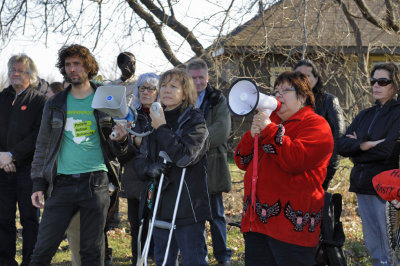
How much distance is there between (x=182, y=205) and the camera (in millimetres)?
3582

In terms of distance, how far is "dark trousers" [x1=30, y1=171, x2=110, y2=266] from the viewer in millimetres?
3957

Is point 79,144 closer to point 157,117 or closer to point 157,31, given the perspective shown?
point 157,117

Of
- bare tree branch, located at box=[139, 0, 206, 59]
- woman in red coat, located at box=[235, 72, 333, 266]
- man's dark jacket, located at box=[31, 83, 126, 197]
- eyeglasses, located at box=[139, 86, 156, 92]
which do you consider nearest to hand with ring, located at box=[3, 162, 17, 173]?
man's dark jacket, located at box=[31, 83, 126, 197]

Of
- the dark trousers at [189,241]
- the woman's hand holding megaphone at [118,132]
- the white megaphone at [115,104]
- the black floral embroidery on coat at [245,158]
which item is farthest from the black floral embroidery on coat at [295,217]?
the woman's hand holding megaphone at [118,132]

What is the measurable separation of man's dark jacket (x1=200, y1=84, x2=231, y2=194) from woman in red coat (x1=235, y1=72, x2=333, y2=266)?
1605 mm

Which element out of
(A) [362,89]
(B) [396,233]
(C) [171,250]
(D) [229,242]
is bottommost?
(D) [229,242]

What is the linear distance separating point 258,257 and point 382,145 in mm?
1616

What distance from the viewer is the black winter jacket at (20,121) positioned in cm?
518

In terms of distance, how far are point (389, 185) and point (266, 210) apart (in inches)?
33.0

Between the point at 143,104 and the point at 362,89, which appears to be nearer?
the point at 143,104

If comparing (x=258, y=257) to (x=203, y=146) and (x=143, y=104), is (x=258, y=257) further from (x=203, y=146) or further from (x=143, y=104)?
(x=143, y=104)

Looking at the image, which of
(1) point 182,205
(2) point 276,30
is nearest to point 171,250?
(1) point 182,205

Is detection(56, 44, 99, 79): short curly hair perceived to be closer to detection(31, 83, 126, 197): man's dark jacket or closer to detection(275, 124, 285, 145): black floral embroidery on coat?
detection(31, 83, 126, 197): man's dark jacket

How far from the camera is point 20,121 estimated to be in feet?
17.1
